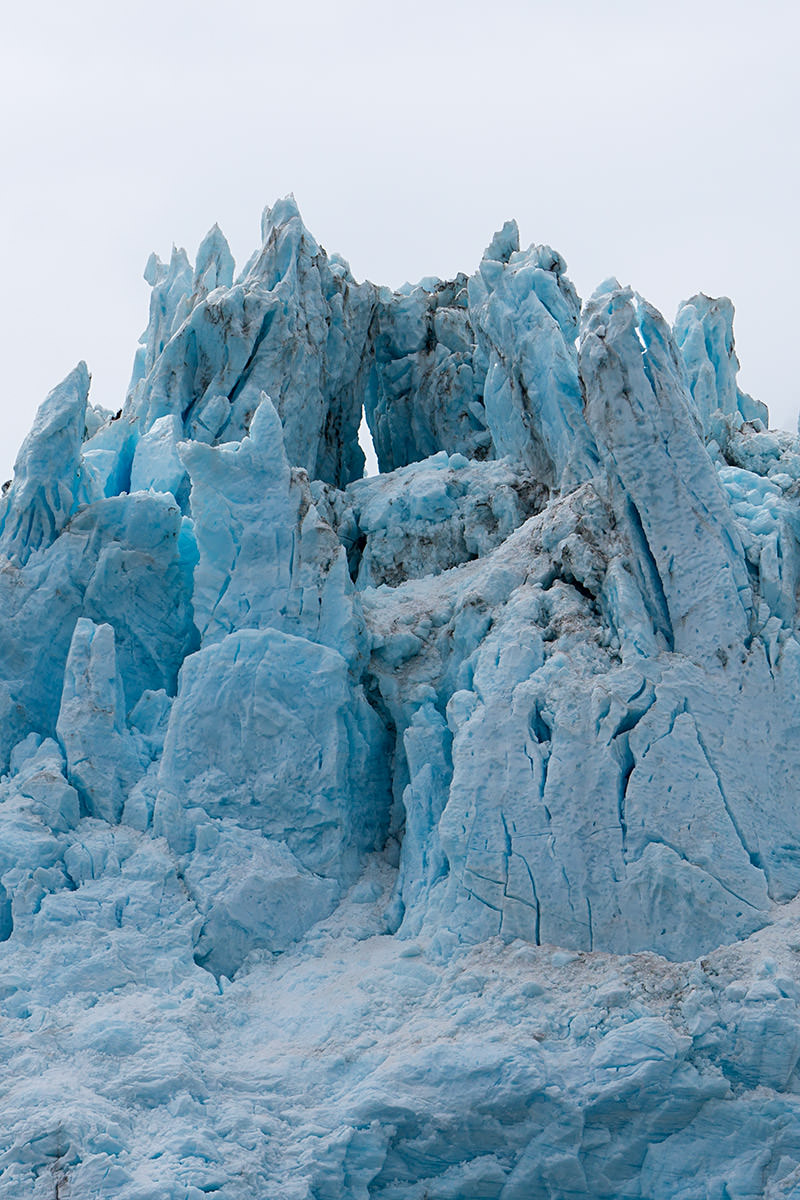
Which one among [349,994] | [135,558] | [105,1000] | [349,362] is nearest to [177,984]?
[105,1000]

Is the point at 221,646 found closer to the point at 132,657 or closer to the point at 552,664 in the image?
the point at 132,657

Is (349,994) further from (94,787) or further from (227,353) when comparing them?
(227,353)

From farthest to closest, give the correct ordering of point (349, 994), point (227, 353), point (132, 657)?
point (227, 353) → point (132, 657) → point (349, 994)

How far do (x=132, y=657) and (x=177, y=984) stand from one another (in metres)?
4.13

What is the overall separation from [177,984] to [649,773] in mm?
4518

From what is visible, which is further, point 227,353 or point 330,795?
point 227,353

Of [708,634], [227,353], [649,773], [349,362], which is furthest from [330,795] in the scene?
[349,362]

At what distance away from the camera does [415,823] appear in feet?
35.7

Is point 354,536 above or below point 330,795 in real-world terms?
above

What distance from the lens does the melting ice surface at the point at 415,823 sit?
8500 mm

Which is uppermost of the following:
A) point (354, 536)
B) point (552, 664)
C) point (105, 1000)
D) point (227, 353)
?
point (227, 353)

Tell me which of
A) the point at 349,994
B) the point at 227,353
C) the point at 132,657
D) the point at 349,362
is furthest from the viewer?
the point at 349,362

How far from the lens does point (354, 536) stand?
15.7 m

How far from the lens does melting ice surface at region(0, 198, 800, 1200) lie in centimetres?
850
